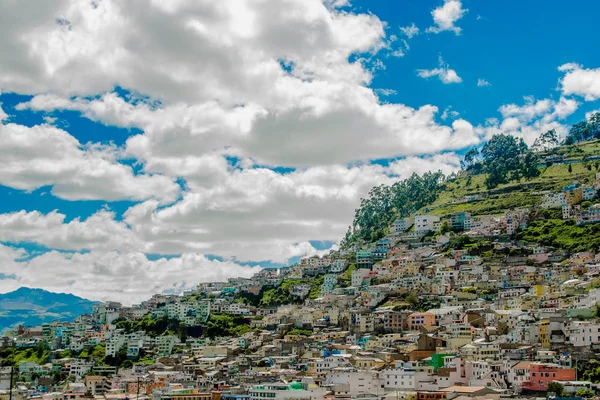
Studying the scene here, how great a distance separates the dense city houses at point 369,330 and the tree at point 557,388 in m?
0.44

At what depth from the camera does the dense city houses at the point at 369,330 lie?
174ft

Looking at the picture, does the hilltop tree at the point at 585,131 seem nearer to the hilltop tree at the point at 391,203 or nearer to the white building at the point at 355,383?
the hilltop tree at the point at 391,203

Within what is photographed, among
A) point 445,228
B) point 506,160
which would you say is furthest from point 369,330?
point 506,160

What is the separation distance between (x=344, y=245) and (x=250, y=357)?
54.7 m

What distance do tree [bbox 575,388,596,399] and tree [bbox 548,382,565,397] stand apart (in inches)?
38.2

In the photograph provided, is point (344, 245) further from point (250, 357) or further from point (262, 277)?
point (250, 357)

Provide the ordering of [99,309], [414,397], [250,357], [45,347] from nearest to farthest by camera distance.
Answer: [414,397] < [250,357] < [45,347] < [99,309]

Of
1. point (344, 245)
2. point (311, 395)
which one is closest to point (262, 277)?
point (344, 245)

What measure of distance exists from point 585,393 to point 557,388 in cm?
183

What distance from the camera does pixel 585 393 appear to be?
44.6 metres

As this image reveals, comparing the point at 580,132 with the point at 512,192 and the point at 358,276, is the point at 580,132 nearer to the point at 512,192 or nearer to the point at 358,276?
the point at 512,192

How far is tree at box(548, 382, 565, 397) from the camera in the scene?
45.9 meters

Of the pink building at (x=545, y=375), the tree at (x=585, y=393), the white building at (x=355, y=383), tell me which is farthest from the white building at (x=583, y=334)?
the white building at (x=355, y=383)

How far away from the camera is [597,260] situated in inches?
2926
